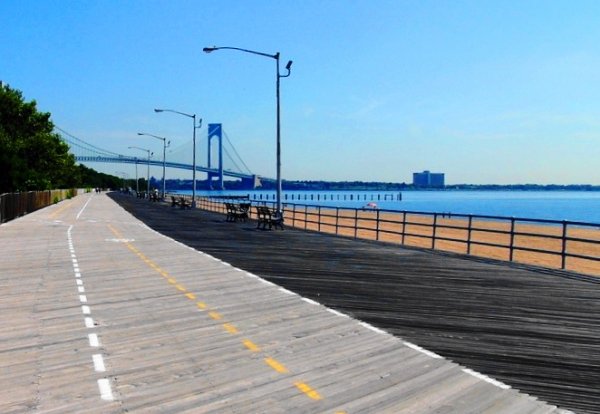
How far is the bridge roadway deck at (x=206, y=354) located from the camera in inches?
247

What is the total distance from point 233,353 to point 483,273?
9.64 metres

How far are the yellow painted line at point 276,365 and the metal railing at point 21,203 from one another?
3188 centimetres

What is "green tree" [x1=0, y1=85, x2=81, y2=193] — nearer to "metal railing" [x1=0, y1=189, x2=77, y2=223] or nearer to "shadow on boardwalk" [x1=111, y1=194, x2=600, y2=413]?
"metal railing" [x1=0, y1=189, x2=77, y2=223]

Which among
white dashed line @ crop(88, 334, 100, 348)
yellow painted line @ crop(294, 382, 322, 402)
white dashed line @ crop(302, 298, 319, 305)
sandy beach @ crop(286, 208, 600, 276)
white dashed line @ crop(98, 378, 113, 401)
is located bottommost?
sandy beach @ crop(286, 208, 600, 276)

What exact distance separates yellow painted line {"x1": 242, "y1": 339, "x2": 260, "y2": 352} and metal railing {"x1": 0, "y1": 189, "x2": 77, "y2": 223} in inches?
1216

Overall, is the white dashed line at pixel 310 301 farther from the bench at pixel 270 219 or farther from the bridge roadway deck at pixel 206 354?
the bench at pixel 270 219

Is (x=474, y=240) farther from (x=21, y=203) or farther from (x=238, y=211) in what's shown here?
(x=21, y=203)

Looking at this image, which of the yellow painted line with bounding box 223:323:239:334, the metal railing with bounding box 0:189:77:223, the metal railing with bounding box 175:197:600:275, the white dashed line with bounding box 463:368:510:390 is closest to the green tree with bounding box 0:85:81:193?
the metal railing with bounding box 0:189:77:223

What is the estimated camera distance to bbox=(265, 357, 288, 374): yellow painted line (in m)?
7.31

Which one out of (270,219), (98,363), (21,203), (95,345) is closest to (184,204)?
(21,203)

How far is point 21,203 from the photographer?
45.5 m

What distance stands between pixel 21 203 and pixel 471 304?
40184 millimetres

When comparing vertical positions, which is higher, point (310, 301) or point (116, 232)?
point (310, 301)

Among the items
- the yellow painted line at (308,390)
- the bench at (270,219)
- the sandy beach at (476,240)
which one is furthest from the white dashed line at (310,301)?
the bench at (270,219)
